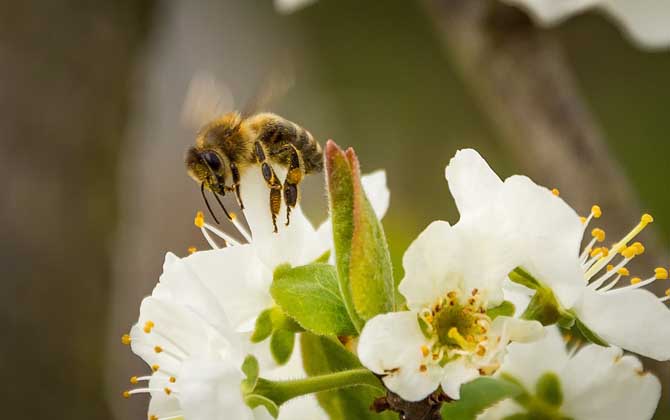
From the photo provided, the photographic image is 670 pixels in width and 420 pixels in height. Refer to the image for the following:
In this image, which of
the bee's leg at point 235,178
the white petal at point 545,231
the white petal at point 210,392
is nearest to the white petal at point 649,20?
the bee's leg at point 235,178

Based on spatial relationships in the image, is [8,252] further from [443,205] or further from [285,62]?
[443,205]

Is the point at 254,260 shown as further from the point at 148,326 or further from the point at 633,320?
the point at 633,320

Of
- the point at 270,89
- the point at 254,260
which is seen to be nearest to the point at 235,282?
the point at 254,260

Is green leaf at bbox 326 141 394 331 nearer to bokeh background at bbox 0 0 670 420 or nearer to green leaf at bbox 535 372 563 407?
green leaf at bbox 535 372 563 407

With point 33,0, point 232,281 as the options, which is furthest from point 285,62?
point 33,0

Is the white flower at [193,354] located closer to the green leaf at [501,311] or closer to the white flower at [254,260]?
the white flower at [254,260]
